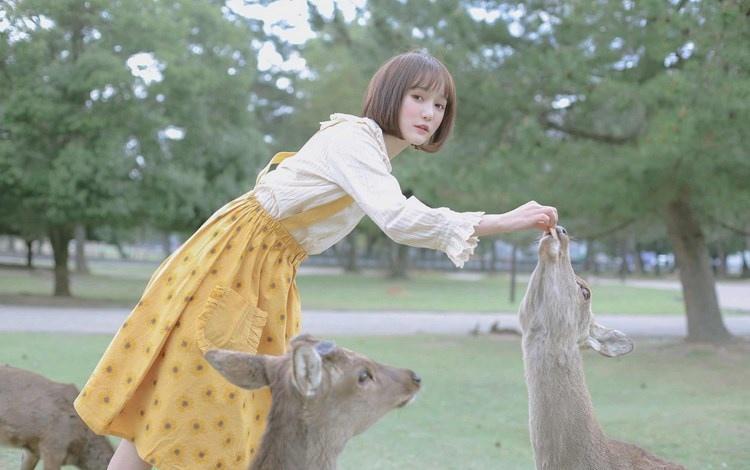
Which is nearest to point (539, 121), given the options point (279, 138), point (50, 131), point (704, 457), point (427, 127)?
point (704, 457)

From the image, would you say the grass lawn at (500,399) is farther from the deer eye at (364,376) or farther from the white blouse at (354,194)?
the deer eye at (364,376)

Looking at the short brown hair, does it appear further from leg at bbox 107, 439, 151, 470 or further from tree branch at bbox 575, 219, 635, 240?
tree branch at bbox 575, 219, 635, 240

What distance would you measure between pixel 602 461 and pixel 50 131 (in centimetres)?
1654

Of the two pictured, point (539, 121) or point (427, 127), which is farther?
point (539, 121)

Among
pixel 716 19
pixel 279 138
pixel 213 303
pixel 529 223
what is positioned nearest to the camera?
pixel 529 223

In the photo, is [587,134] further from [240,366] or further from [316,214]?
[240,366]

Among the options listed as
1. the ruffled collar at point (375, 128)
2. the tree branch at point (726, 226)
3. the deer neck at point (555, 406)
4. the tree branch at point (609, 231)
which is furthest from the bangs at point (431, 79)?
the tree branch at point (609, 231)

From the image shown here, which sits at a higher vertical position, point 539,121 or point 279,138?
point 279,138

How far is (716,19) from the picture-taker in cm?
859

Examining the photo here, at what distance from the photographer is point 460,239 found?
9.12 feet

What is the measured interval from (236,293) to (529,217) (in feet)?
3.40

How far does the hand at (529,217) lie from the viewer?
2807 millimetres

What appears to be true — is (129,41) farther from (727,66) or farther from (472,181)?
(727,66)

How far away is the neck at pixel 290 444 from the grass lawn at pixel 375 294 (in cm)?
1786
